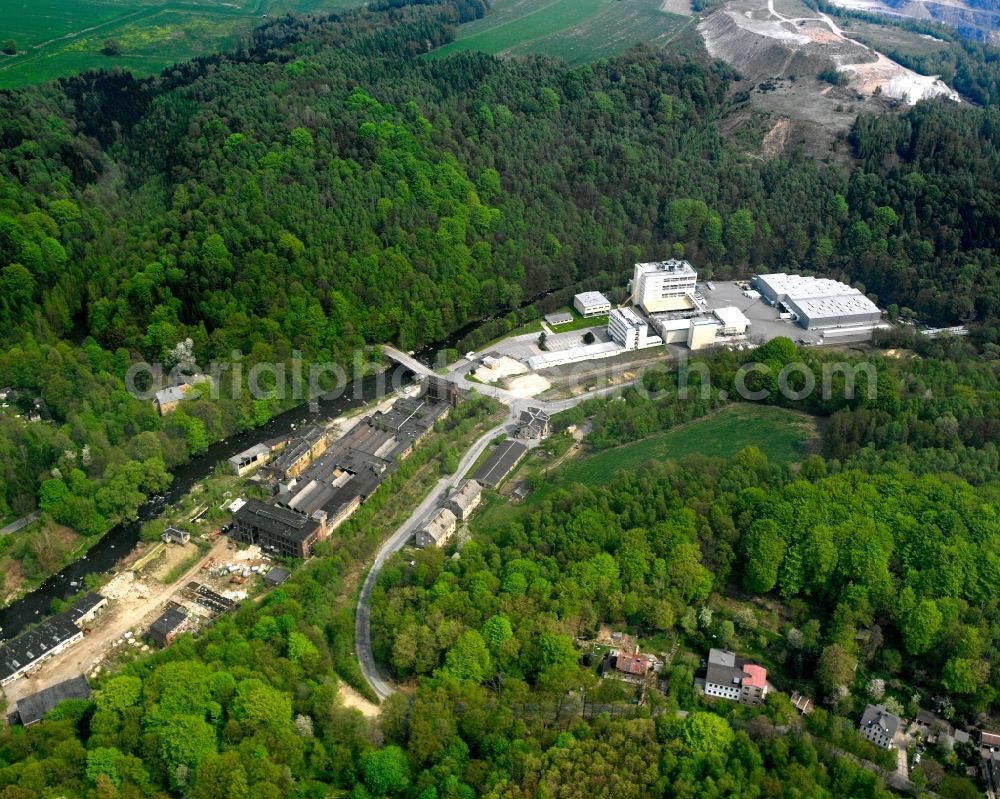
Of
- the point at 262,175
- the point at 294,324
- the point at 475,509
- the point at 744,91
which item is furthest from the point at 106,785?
the point at 744,91

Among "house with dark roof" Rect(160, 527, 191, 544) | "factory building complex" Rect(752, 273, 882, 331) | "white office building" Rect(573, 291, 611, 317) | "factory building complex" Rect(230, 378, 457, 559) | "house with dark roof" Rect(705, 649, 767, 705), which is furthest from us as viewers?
"white office building" Rect(573, 291, 611, 317)

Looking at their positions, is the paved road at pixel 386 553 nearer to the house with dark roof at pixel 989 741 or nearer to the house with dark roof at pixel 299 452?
the house with dark roof at pixel 299 452

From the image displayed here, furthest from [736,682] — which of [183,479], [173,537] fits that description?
[183,479]

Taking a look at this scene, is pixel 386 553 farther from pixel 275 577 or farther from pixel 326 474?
pixel 326 474

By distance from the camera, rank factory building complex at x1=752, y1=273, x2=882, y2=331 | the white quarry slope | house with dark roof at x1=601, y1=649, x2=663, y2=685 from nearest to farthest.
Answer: house with dark roof at x1=601, y1=649, x2=663, y2=685 → factory building complex at x1=752, y1=273, x2=882, y2=331 → the white quarry slope

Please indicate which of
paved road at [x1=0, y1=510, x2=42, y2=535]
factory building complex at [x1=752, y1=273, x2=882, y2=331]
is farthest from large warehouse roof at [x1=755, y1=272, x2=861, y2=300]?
paved road at [x1=0, y1=510, x2=42, y2=535]

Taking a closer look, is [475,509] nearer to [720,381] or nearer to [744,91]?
[720,381]

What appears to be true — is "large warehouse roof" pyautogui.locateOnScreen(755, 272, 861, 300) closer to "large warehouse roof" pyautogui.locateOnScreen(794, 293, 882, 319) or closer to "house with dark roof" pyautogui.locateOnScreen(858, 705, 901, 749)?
"large warehouse roof" pyautogui.locateOnScreen(794, 293, 882, 319)
